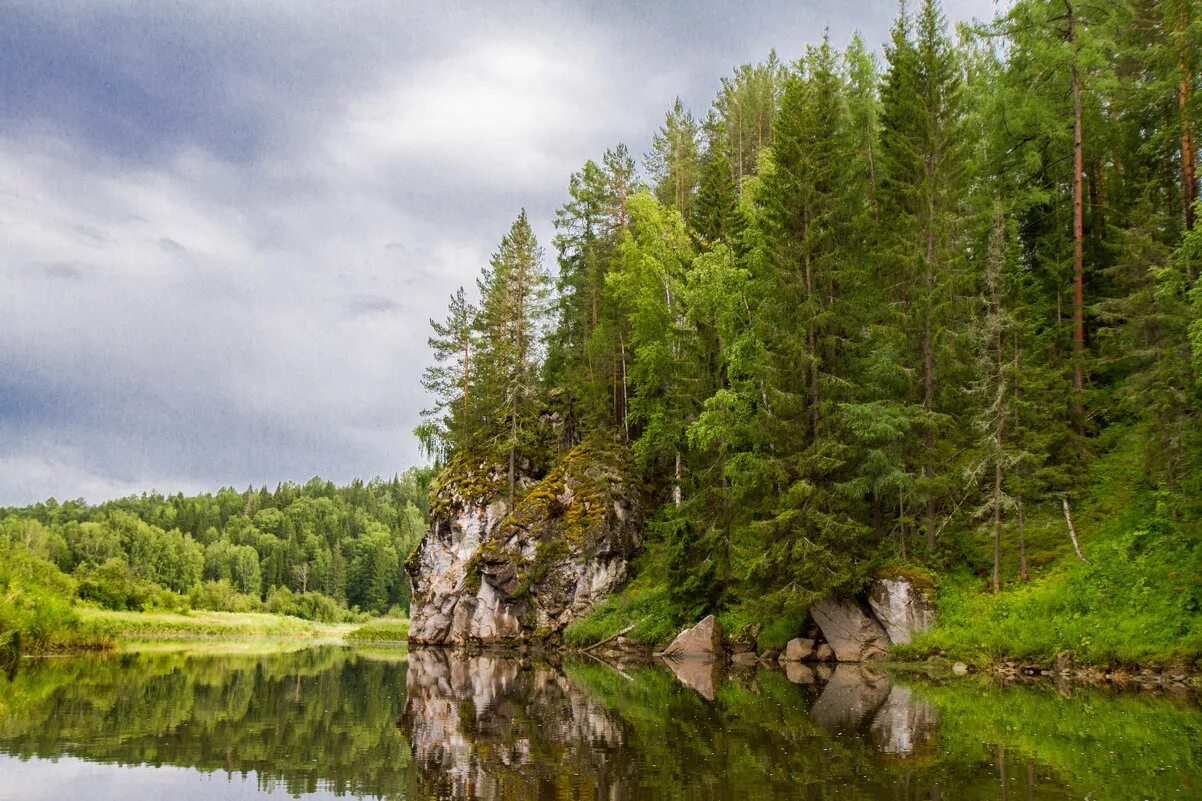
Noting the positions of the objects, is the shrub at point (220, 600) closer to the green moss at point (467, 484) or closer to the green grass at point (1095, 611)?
the green moss at point (467, 484)

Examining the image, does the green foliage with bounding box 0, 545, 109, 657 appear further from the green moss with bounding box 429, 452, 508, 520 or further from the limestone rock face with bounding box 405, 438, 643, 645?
the green moss with bounding box 429, 452, 508, 520

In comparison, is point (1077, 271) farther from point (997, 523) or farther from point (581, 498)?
point (581, 498)

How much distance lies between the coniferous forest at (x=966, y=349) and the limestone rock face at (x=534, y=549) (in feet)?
13.5

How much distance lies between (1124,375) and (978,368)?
9.02m

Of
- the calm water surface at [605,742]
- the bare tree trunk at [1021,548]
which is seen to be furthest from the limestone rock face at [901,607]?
the calm water surface at [605,742]

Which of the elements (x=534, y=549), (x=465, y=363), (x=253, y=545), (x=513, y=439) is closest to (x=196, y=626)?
(x=465, y=363)

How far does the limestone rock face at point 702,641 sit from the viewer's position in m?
34.8

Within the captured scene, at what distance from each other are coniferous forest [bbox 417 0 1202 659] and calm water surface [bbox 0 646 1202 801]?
6.13m

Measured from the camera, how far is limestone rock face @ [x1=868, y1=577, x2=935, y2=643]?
92.6ft

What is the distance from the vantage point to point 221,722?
17.6 metres

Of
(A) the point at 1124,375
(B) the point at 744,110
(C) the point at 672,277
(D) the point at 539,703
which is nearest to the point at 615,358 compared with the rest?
(C) the point at 672,277

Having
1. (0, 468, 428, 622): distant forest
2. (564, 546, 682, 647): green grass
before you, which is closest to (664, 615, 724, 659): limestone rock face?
(564, 546, 682, 647): green grass

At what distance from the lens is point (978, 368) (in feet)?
93.7

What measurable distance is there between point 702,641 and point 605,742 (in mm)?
21973
